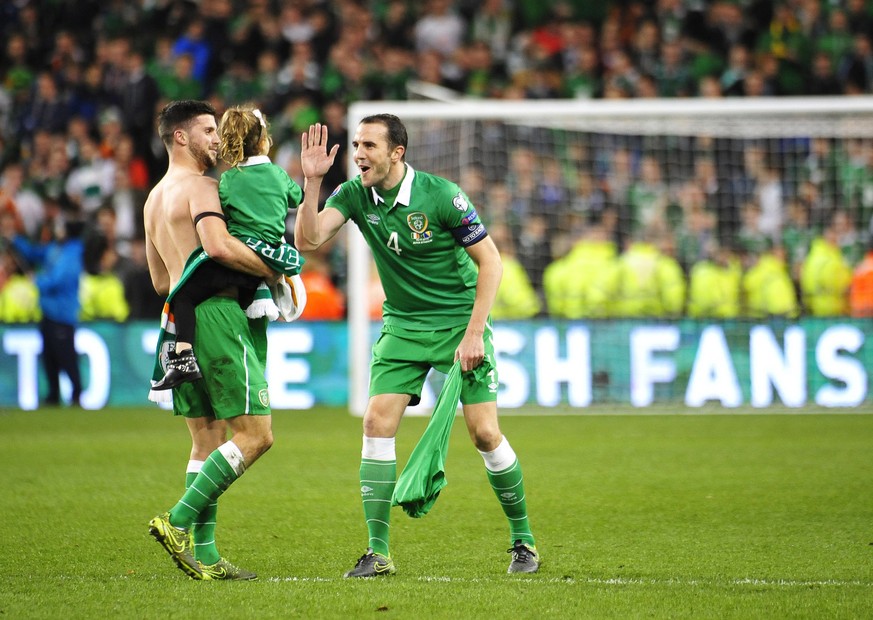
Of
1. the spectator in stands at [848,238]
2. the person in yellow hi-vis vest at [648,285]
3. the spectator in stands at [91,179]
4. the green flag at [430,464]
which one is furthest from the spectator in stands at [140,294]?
the green flag at [430,464]

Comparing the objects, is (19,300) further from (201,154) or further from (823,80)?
(201,154)

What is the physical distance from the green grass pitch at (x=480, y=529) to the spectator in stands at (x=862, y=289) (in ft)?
6.13

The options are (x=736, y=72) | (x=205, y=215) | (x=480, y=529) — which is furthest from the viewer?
(x=736, y=72)

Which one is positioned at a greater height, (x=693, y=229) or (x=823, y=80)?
(x=823, y=80)

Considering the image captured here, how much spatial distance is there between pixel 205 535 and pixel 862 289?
32.0ft

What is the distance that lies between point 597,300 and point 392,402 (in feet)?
28.6

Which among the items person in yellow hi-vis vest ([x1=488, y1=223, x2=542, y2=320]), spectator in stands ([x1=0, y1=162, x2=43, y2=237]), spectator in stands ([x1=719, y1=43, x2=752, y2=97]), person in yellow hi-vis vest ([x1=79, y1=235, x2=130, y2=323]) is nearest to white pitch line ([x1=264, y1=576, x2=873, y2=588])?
person in yellow hi-vis vest ([x1=488, y1=223, x2=542, y2=320])

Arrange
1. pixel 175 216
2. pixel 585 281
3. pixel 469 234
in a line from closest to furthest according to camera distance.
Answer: pixel 175 216
pixel 469 234
pixel 585 281

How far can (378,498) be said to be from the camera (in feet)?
18.5

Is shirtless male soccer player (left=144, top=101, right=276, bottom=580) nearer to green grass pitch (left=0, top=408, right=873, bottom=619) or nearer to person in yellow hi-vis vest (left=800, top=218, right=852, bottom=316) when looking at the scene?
green grass pitch (left=0, top=408, right=873, bottom=619)

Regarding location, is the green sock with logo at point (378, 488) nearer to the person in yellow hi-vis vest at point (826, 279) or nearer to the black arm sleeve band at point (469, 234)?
the black arm sleeve band at point (469, 234)

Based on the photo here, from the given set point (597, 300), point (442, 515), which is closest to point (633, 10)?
point (597, 300)

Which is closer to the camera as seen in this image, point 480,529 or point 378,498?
point 378,498

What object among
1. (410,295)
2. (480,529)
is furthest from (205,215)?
(480,529)
